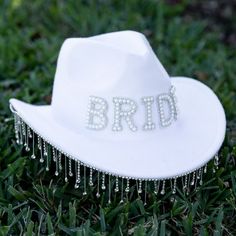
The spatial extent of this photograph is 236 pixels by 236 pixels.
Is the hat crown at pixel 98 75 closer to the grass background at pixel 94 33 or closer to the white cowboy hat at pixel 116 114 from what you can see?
the white cowboy hat at pixel 116 114

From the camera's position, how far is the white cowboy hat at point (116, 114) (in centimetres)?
192

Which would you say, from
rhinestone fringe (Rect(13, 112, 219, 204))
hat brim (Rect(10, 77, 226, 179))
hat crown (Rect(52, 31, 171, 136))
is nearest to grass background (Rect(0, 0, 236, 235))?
rhinestone fringe (Rect(13, 112, 219, 204))

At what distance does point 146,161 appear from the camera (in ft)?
6.22

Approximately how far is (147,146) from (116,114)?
13 centimetres

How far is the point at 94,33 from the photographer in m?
3.36

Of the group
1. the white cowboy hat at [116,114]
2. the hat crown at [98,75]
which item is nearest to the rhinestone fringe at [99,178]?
the white cowboy hat at [116,114]

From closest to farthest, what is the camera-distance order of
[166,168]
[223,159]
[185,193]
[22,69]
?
[166,168]
[185,193]
[223,159]
[22,69]

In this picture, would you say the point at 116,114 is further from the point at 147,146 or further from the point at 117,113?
the point at 147,146

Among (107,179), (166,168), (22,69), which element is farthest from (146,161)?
(22,69)

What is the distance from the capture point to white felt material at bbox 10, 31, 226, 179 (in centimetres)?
191

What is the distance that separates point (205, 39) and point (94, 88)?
5.47 ft

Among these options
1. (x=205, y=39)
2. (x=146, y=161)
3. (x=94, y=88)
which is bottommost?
(x=205, y=39)

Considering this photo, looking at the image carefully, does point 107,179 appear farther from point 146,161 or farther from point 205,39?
point 205,39

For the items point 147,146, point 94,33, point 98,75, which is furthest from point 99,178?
point 94,33
